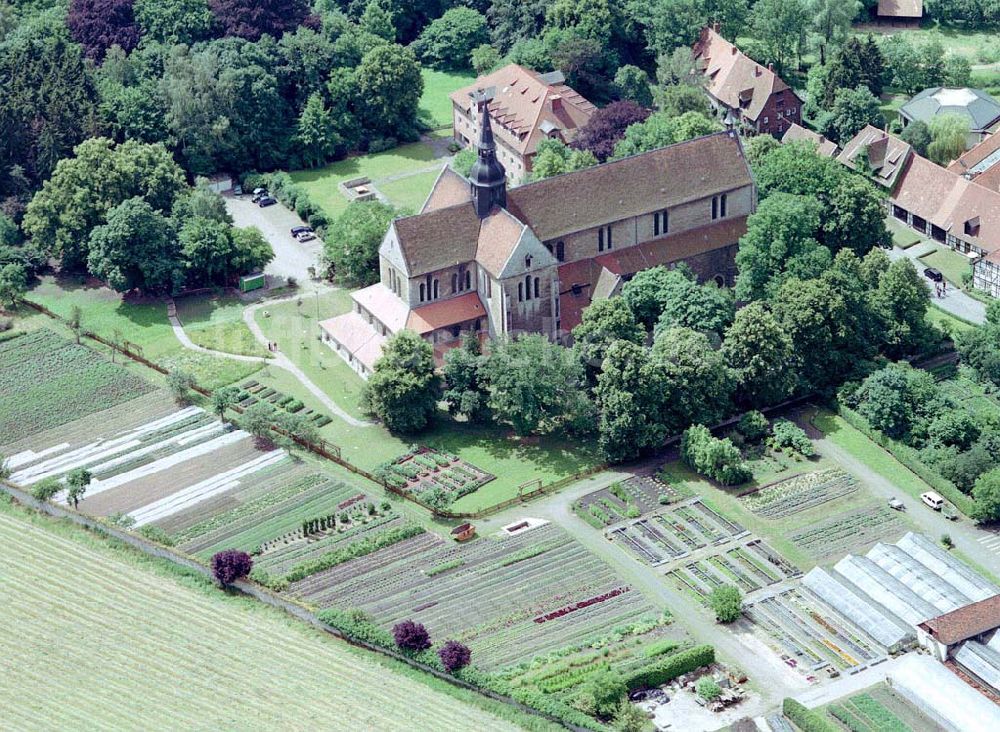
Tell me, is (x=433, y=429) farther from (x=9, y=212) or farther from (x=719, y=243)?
(x=9, y=212)

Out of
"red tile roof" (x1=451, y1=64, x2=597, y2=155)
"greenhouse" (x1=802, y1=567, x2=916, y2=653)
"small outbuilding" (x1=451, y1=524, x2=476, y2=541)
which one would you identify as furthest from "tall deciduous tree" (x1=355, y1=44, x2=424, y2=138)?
"greenhouse" (x1=802, y1=567, x2=916, y2=653)

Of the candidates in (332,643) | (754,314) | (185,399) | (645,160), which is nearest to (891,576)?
(754,314)

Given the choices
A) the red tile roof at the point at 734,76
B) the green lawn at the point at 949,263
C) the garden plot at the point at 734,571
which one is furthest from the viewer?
the red tile roof at the point at 734,76

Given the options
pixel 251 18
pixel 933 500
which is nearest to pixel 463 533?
pixel 933 500

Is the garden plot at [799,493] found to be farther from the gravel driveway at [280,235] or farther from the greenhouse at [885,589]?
the gravel driveway at [280,235]

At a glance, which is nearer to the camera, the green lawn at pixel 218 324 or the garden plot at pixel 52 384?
the garden plot at pixel 52 384

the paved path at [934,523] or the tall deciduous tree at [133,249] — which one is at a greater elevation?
the tall deciduous tree at [133,249]

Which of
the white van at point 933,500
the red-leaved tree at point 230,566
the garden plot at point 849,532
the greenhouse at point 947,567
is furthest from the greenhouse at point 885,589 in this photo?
the red-leaved tree at point 230,566

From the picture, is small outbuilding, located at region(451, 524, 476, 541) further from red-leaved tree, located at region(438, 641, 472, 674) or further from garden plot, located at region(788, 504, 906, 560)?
garden plot, located at region(788, 504, 906, 560)
